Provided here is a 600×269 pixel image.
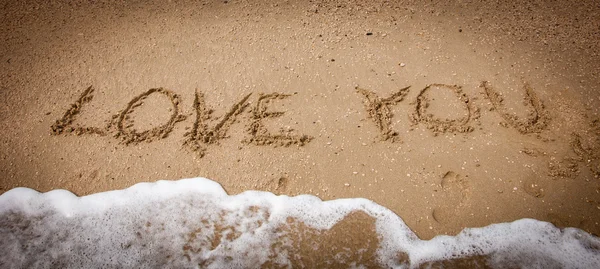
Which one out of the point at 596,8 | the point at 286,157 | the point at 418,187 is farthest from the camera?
the point at 596,8

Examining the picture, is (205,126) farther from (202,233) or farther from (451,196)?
(451,196)

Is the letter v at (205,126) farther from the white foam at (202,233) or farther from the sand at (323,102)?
the white foam at (202,233)

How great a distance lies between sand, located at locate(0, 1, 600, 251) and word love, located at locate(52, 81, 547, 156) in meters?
0.01

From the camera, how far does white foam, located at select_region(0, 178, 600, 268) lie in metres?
2.32

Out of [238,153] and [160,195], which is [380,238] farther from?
[160,195]

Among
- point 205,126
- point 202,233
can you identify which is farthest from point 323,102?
point 202,233

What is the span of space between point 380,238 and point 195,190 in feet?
4.60

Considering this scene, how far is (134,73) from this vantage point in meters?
3.23

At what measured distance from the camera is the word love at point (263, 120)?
2789 mm

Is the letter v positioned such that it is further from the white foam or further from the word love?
the white foam

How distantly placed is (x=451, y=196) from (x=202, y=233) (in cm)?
180

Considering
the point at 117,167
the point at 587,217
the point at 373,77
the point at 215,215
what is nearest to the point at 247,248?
the point at 215,215

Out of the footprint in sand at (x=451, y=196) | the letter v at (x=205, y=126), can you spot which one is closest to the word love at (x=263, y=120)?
the letter v at (x=205, y=126)

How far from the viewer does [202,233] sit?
247 cm
